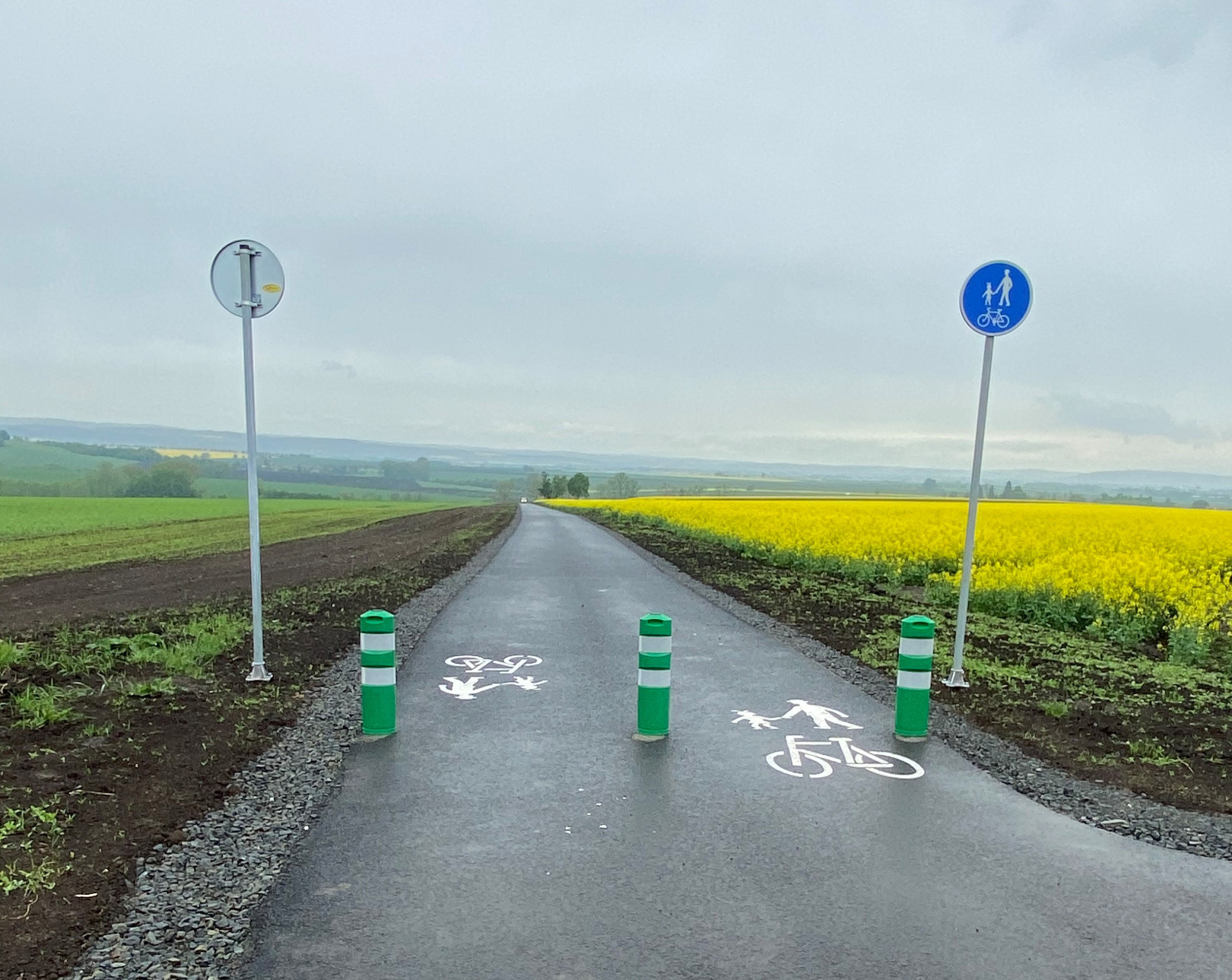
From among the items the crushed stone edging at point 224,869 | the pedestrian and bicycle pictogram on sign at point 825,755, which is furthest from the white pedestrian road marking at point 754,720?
the crushed stone edging at point 224,869

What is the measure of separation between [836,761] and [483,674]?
3872mm

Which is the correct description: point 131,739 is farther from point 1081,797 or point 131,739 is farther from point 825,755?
point 1081,797

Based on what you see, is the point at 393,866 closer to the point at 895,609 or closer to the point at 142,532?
the point at 895,609

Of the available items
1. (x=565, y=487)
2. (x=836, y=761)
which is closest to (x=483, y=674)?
(x=836, y=761)

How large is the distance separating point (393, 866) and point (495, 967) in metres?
1.06

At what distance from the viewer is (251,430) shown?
315 inches

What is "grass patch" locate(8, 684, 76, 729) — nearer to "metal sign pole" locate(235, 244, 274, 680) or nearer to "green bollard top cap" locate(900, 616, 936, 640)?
"metal sign pole" locate(235, 244, 274, 680)

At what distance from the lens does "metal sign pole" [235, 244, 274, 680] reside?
7809 millimetres

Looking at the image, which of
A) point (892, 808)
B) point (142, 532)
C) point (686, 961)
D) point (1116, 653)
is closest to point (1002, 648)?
point (1116, 653)

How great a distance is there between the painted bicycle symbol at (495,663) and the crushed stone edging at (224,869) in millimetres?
2001

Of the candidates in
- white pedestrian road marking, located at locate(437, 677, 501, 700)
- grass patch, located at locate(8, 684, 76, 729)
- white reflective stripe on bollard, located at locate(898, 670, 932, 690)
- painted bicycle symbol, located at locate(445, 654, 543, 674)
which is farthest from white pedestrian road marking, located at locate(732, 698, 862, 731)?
grass patch, located at locate(8, 684, 76, 729)

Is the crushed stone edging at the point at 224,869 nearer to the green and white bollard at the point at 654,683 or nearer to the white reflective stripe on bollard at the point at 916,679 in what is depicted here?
the green and white bollard at the point at 654,683

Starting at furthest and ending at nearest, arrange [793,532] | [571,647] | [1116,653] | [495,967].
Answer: [793,532] < [1116,653] < [571,647] < [495,967]

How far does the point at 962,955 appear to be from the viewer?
11.4 ft
